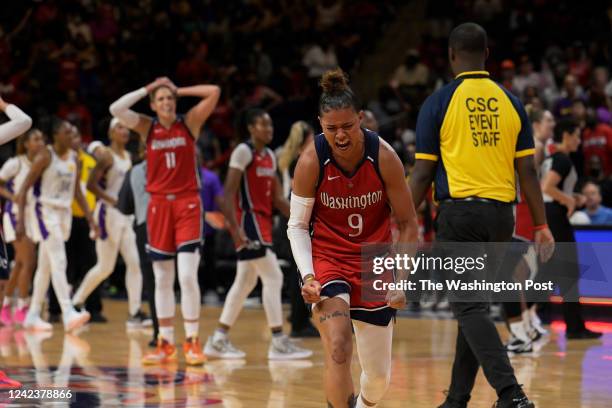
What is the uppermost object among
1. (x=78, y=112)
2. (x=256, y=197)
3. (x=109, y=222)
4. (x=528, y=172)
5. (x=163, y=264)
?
(x=78, y=112)

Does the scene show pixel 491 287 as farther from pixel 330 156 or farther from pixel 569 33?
pixel 569 33

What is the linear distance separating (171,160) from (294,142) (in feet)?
7.43

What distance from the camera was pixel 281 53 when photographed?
2167cm

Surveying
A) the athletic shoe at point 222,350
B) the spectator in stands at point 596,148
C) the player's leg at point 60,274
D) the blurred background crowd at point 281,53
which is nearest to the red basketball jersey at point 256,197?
the athletic shoe at point 222,350

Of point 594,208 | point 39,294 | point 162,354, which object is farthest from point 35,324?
point 594,208

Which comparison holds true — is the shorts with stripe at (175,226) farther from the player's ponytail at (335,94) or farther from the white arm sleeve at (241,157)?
the player's ponytail at (335,94)

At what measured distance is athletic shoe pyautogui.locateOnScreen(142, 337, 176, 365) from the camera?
9.56 meters

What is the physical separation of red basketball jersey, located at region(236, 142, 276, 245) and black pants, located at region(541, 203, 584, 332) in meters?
2.51

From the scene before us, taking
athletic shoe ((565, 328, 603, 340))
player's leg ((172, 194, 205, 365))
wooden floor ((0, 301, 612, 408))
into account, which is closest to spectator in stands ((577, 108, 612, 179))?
wooden floor ((0, 301, 612, 408))

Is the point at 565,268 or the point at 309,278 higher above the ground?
the point at 309,278

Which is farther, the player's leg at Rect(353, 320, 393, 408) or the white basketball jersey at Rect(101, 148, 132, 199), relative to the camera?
the white basketball jersey at Rect(101, 148, 132, 199)

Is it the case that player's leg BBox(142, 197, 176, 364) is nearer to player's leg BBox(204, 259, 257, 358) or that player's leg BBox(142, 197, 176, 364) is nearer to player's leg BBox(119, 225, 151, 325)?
player's leg BBox(204, 259, 257, 358)

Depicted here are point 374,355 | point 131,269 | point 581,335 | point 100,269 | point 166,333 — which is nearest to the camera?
point 374,355

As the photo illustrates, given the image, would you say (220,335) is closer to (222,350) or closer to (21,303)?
(222,350)
